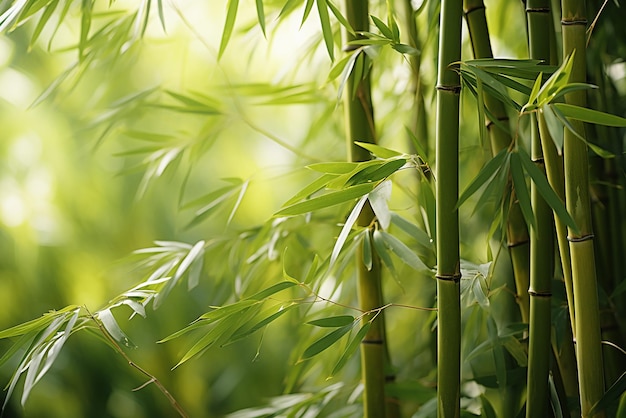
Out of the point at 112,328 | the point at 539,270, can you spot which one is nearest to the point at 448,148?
the point at 539,270

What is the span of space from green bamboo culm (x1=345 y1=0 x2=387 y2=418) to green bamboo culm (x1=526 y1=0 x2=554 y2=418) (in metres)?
0.16

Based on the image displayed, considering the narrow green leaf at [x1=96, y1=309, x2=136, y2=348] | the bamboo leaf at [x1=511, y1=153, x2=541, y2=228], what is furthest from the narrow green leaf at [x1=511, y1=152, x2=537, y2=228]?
the narrow green leaf at [x1=96, y1=309, x2=136, y2=348]

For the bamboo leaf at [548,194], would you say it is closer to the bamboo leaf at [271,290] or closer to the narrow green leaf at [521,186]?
the narrow green leaf at [521,186]

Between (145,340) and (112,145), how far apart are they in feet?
1.59

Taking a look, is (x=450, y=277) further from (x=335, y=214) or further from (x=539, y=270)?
(x=335, y=214)

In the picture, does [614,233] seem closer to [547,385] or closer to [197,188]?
[547,385]

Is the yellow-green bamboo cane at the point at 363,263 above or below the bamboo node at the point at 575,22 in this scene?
below

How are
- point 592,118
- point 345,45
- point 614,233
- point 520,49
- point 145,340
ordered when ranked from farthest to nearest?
point 145,340, point 520,49, point 614,233, point 345,45, point 592,118

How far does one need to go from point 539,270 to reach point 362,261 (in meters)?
0.18

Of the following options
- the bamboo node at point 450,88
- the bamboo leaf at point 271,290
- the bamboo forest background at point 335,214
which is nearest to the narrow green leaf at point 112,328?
the bamboo forest background at point 335,214

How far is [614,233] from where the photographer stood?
83 centimetres

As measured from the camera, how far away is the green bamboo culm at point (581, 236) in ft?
1.71

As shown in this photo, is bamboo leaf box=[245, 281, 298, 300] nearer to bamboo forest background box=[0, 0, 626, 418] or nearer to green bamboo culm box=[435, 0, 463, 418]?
bamboo forest background box=[0, 0, 626, 418]

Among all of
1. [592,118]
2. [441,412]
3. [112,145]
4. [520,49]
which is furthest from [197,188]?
[592,118]
